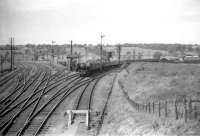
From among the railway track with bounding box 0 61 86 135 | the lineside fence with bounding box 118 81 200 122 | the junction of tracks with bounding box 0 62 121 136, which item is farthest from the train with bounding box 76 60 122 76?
the lineside fence with bounding box 118 81 200 122

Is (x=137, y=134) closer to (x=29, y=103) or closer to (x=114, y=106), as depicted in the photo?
(x=114, y=106)

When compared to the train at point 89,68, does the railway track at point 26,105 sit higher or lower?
lower

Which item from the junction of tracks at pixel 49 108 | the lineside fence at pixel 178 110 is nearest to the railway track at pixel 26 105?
the junction of tracks at pixel 49 108

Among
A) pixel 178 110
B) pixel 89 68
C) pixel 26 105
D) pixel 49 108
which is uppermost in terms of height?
pixel 89 68

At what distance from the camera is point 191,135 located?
11.1 metres

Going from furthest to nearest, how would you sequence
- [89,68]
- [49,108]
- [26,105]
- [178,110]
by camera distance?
1. [89,68]
2. [26,105]
3. [49,108]
4. [178,110]

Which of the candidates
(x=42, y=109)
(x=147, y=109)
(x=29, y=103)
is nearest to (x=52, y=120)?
(x=42, y=109)

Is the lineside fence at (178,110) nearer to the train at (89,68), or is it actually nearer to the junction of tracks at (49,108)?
the junction of tracks at (49,108)

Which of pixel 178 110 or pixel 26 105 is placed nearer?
pixel 178 110

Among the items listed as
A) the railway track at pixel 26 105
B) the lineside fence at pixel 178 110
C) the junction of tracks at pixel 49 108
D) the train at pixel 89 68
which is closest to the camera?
the lineside fence at pixel 178 110

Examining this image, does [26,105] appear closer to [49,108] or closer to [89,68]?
[49,108]

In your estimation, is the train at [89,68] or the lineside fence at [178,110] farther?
the train at [89,68]

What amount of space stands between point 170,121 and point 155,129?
0.95 meters

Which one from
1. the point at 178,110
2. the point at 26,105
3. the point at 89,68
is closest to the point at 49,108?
the point at 26,105
